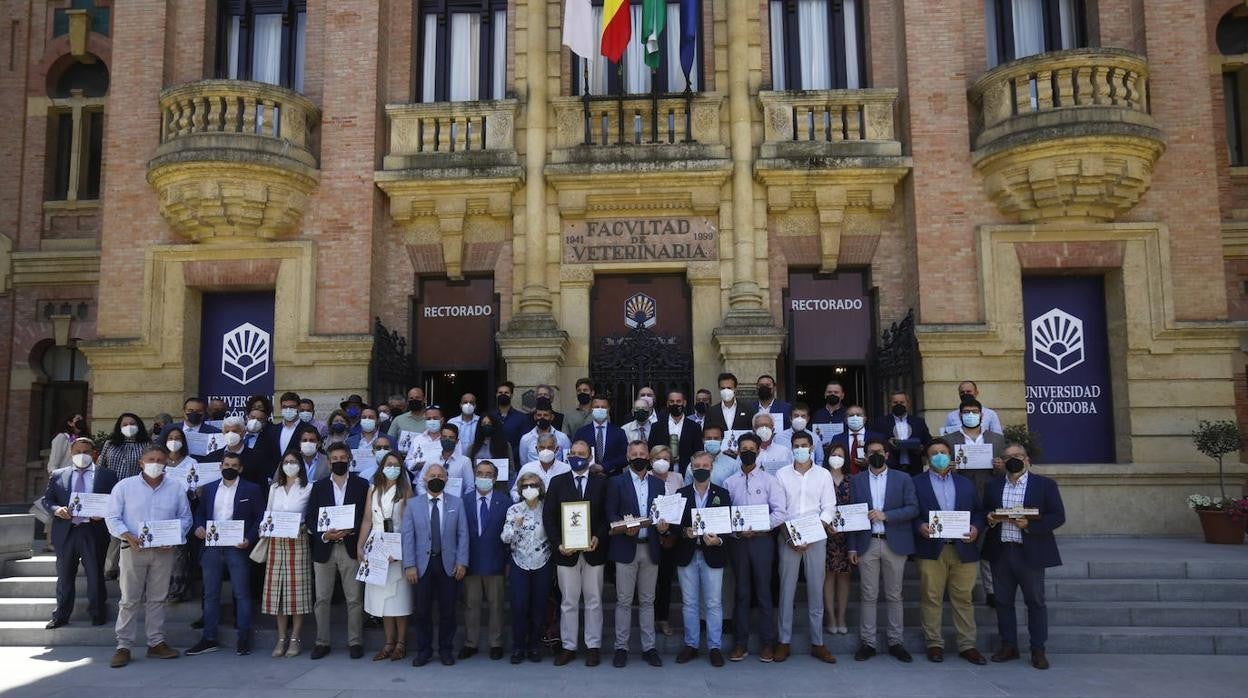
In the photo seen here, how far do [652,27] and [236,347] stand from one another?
29.4 feet

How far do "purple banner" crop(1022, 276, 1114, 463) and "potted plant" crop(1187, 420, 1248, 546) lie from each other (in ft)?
4.61

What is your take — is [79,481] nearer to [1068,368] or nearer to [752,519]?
[752,519]

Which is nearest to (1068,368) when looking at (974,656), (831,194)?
(831,194)

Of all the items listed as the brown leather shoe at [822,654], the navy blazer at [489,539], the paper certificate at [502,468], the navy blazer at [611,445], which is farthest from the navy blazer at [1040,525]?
the paper certificate at [502,468]

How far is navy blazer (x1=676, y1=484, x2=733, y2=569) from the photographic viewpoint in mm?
8898

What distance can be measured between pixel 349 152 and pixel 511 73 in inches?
125

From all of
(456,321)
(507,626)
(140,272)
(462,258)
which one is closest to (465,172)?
(462,258)

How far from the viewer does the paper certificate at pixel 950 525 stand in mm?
8844

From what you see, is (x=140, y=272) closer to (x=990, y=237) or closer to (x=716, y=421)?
(x=716, y=421)

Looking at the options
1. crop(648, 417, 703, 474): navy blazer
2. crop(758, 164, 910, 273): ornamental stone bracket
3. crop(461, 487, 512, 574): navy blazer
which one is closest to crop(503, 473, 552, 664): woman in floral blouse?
crop(461, 487, 512, 574): navy blazer

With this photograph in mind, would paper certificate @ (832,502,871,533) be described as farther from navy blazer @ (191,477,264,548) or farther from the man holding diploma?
the man holding diploma

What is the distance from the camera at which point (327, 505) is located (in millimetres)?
9305

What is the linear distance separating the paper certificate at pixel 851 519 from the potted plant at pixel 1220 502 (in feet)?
22.8

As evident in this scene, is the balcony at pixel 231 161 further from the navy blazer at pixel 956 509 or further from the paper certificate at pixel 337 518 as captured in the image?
the navy blazer at pixel 956 509
